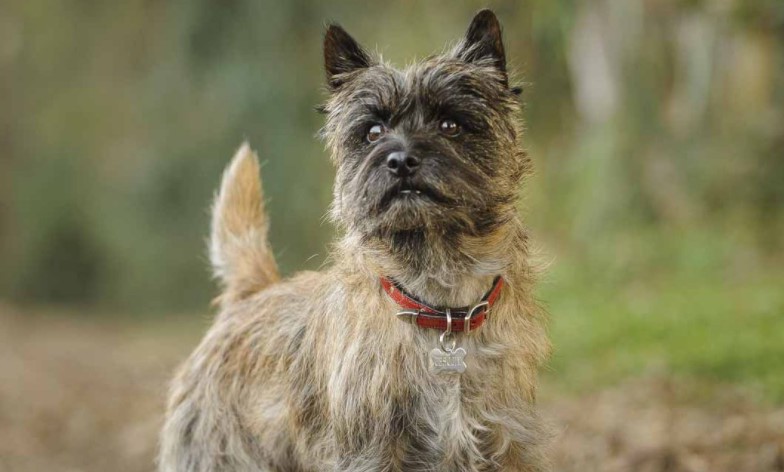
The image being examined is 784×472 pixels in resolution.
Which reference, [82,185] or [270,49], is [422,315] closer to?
[270,49]

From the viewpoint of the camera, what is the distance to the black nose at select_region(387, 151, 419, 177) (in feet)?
10.2

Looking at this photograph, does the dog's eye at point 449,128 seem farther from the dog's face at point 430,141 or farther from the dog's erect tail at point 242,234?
the dog's erect tail at point 242,234

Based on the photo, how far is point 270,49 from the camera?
929cm

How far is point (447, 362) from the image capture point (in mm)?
3203

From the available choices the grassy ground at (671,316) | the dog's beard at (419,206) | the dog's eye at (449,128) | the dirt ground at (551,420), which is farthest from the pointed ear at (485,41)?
the grassy ground at (671,316)

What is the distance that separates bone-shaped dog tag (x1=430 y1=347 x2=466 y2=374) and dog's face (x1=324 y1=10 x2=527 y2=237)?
42 centimetres

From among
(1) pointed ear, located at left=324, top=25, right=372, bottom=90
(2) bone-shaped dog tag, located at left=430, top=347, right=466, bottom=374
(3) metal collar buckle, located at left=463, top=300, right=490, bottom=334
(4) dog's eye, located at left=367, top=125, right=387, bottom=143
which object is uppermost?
(1) pointed ear, located at left=324, top=25, right=372, bottom=90

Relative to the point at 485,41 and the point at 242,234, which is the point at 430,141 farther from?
the point at 242,234

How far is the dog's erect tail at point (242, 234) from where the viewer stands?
14.3ft

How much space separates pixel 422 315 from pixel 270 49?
653 cm

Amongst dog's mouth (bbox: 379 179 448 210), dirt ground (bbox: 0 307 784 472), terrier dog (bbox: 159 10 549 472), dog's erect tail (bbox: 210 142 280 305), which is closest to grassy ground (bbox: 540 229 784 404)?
dirt ground (bbox: 0 307 784 472)

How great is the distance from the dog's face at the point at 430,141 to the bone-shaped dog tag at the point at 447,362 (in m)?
0.42

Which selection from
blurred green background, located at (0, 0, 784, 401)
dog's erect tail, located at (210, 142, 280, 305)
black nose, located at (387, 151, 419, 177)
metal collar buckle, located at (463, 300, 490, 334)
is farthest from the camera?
blurred green background, located at (0, 0, 784, 401)

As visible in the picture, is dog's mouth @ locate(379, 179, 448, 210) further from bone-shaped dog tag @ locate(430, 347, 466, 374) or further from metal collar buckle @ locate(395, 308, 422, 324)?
bone-shaped dog tag @ locate(430, 347, 466, 374)
